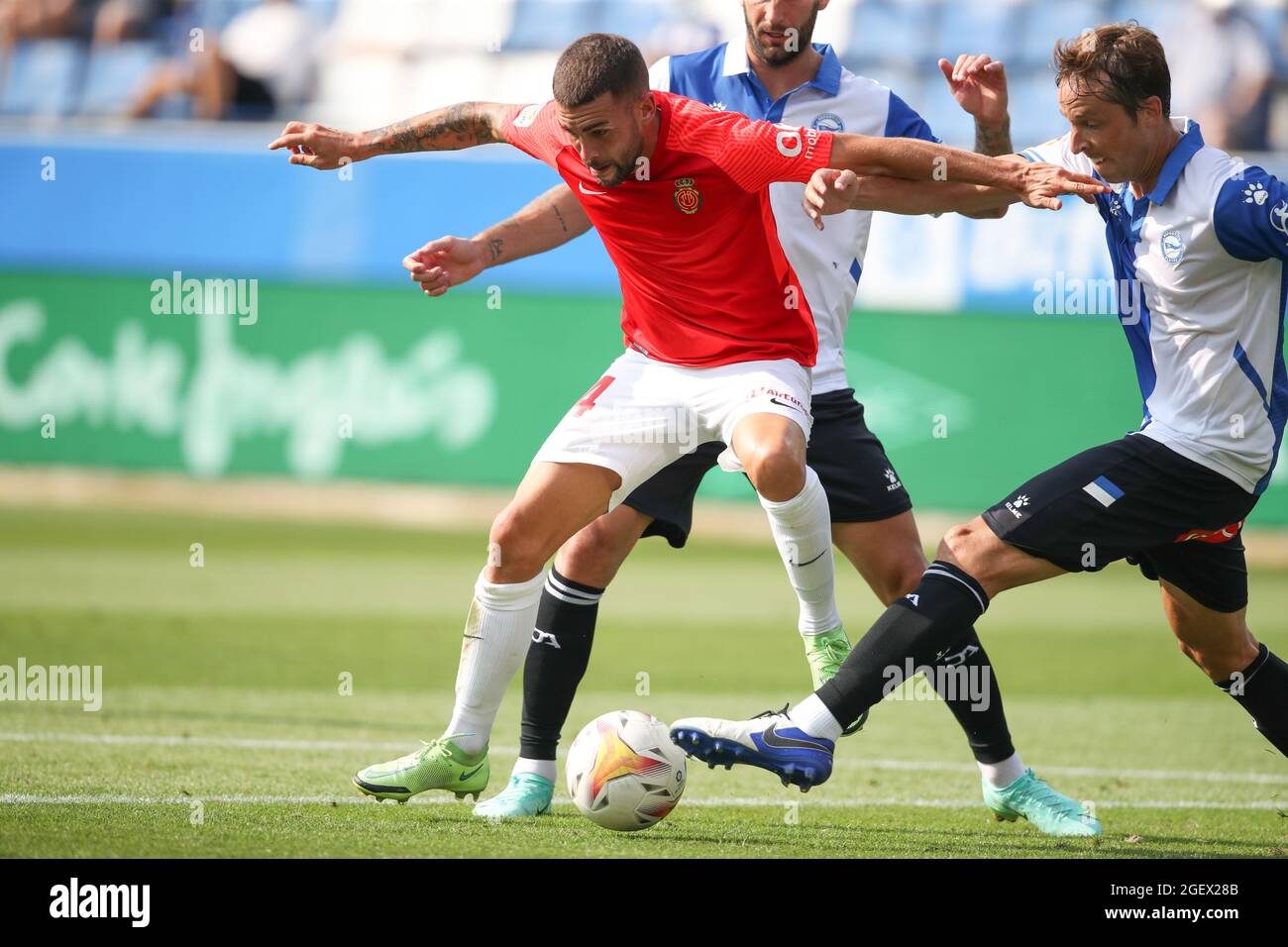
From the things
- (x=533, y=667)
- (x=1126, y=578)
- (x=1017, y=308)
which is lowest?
(x=1126, y=578)

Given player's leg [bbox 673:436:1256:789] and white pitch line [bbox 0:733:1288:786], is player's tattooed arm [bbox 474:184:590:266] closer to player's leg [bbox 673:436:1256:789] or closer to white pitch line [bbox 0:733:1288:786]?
player's leg [bbox 673:436:1256:789]

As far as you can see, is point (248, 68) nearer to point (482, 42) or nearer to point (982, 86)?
point (482, 42)

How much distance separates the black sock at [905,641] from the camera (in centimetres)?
464

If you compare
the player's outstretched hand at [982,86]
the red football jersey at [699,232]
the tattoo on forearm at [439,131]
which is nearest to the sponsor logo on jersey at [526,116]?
the red football jersey at [699,232]

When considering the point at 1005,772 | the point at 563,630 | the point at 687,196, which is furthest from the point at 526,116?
the point at 1005,772

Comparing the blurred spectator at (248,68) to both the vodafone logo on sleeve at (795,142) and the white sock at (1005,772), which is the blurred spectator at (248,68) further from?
the white sock at (1005,772)

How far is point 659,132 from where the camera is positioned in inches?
195

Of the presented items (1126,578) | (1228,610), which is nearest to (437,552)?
(1126,578)

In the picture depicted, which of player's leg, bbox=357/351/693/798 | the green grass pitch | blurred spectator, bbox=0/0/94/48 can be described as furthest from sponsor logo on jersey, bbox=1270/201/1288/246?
blurred spectator, bbox=0/0/94/48

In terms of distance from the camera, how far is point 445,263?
5270 millimetres

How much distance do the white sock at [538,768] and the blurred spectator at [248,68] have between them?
12.4 meters

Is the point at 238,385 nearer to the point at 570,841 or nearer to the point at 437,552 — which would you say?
the point at 437,552

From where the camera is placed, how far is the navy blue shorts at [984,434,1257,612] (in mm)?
4672

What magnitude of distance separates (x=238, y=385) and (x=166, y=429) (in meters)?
0.78
